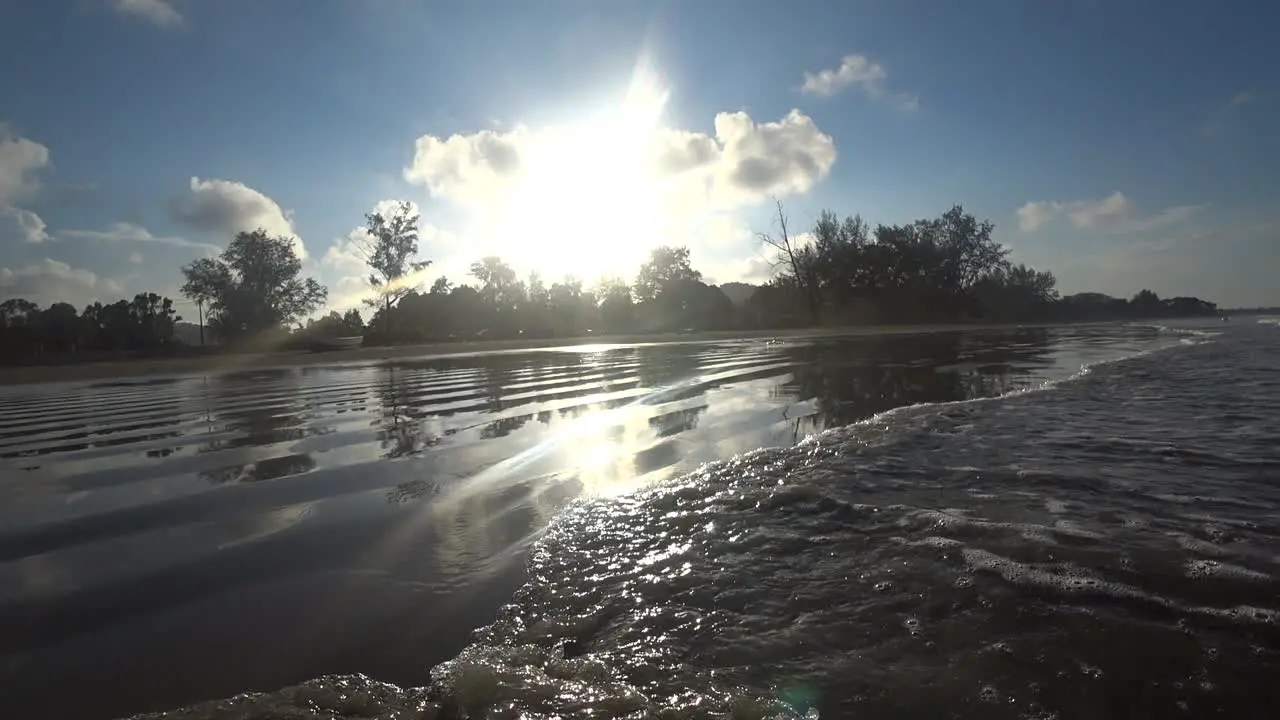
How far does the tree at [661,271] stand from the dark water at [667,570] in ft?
226

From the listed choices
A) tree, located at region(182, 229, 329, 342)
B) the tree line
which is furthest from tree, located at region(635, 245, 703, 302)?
→ tree, located at region(182, 229, 329, 342)

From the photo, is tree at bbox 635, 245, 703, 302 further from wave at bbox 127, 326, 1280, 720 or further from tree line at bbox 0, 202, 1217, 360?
wave at bbox 127, 326, 1280, 720

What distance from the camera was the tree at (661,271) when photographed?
7556 cm

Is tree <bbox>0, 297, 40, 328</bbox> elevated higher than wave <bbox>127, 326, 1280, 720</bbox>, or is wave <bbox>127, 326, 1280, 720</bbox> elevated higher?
tree <bbox>0, 297, 40, 328</bbox>

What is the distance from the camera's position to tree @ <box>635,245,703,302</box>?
75562mm

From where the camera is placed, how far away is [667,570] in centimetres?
323

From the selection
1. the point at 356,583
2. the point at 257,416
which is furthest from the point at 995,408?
the point at 257,416

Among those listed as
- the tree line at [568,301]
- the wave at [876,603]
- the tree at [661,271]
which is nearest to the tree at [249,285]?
the tree line at [568,301]

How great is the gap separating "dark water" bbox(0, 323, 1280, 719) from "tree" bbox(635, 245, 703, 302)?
2714 inches

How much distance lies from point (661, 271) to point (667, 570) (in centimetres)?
7416

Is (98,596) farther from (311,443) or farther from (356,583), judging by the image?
(311,443)

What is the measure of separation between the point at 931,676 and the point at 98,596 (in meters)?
3.82

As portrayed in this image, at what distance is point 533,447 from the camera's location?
21.6 ft

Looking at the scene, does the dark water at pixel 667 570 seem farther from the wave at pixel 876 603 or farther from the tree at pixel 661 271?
the tree at pixel 661 271
